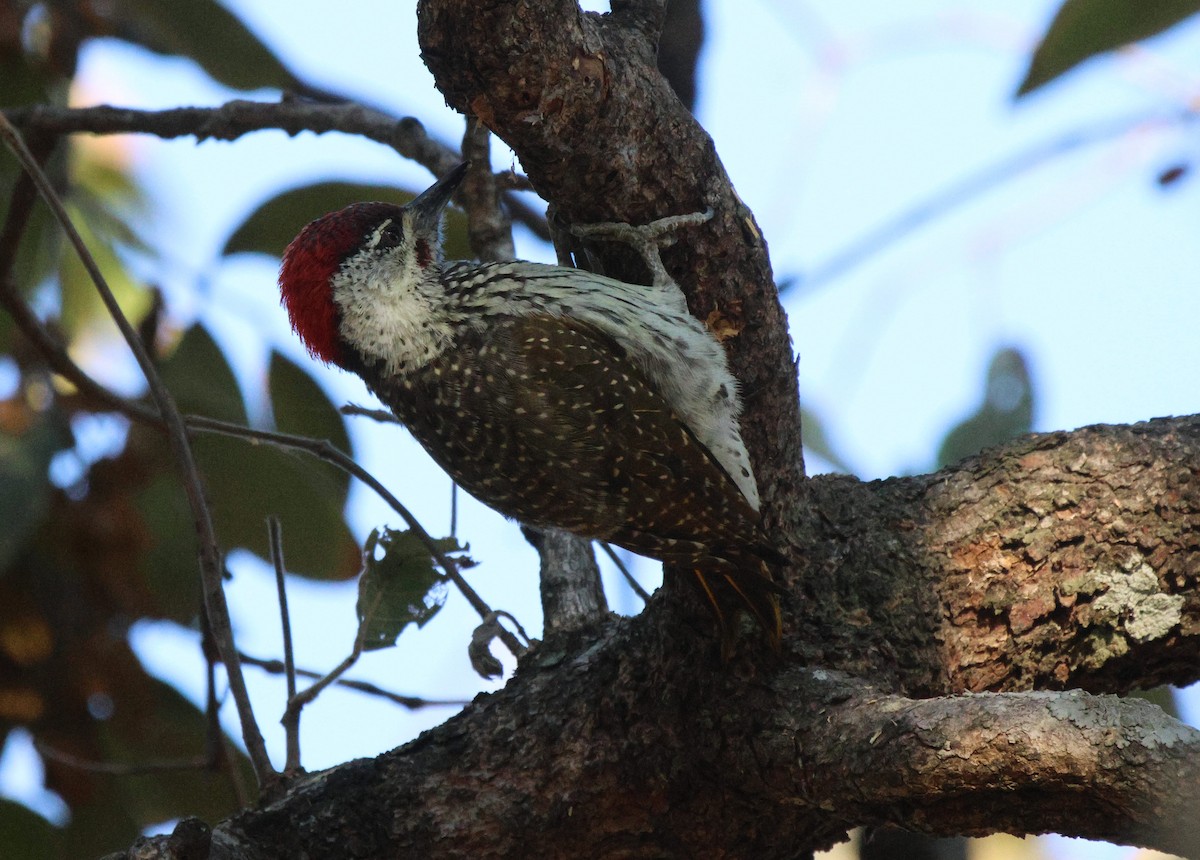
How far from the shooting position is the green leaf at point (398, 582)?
10.3 feet

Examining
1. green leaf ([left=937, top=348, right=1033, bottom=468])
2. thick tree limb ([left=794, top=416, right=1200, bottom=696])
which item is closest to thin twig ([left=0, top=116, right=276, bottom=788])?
thick tree limb ([left=794, top=416, right=1200, bottom=696])

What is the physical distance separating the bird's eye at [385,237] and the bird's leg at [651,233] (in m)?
0.74

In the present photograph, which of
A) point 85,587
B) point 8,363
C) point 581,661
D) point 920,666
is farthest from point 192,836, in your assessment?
point 8,363

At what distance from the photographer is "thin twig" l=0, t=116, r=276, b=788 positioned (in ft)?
9.07

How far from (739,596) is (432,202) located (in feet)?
4.45

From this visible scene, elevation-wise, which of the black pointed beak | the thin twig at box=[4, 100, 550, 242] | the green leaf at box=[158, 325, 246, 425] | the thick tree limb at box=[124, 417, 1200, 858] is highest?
the thin twig at box=[4, 100, 550, 242]

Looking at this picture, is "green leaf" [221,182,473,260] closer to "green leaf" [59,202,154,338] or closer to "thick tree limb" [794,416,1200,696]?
"green leaf" [59,202,154,338]

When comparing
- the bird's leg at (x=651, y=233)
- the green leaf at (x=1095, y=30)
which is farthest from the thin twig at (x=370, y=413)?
the green leaf at (x=1095, y=30)

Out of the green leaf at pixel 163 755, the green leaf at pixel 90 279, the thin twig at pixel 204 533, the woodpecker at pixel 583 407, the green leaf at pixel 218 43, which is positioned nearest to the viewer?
Result: the woodpecker at pixel 583 407

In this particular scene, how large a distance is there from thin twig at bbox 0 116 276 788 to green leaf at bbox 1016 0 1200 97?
2363 millimetres

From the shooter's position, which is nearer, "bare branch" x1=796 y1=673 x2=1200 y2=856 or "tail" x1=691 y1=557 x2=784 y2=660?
"bare branch" x1=796 y1=673 x2=1200 y2=856

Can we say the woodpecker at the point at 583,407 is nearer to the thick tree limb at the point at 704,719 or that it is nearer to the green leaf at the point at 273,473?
the thick tree limb at the point at 704,719

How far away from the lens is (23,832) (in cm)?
300

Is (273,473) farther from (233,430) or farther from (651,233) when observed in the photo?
(651,233)
